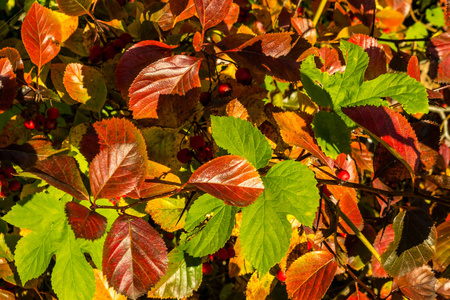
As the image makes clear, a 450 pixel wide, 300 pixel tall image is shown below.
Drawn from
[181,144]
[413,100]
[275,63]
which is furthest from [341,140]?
[181,144]

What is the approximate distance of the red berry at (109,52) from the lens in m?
1.32

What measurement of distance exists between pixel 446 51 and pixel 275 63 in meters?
0.98

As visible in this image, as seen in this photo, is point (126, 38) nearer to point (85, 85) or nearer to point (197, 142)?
point (85, 85)

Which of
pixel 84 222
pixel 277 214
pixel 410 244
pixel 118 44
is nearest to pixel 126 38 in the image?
pixel 118 44

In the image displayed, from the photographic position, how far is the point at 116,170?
88cm

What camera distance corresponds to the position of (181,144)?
1351mm

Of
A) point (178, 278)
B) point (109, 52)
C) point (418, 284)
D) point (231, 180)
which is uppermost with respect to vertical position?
point (109, 52)

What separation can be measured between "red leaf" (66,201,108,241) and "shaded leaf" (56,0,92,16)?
74cm

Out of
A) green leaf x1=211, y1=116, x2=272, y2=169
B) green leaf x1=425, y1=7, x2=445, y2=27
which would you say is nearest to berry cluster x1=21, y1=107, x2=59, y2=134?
green leaf x1=211, y1=116, x2=272, y2=169

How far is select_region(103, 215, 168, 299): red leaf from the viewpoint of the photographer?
2.80 ft

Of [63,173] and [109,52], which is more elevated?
[109,52]

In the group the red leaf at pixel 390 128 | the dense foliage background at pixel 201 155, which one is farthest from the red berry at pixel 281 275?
the red leaf at pixel 390 128

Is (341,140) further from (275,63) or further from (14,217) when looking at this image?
(14,217)

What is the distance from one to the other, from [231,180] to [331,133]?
0.95 feet
